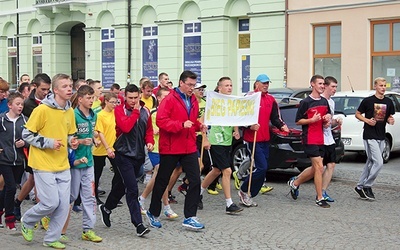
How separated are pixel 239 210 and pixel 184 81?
2.14m

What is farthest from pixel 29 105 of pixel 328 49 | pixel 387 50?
pixel 328 49

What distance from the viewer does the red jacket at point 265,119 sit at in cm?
1146

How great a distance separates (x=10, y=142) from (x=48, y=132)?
165cm

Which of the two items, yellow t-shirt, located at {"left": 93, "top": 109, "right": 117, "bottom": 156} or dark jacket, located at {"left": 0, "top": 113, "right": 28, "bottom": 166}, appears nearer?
dark jacket, located at {"left": 0, "top": 113, "right": 28, "bottom": 166}

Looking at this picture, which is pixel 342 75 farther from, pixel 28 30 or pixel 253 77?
pixel 28 30

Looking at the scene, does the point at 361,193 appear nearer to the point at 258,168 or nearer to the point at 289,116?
the point at 258,168

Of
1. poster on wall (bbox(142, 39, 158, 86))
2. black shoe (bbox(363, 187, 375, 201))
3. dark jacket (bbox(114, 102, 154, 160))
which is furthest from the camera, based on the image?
poster on wall (bbox(142, 39, 158, 86))

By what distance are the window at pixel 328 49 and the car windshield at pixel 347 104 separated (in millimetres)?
6873

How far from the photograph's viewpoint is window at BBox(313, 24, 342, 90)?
2433 cm

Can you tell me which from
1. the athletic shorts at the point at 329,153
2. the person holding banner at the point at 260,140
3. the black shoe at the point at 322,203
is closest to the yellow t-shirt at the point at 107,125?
the person holding banner at the point at 260,140

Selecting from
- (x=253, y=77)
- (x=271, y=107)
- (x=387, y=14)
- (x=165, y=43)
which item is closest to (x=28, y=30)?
(x=165, y=43)

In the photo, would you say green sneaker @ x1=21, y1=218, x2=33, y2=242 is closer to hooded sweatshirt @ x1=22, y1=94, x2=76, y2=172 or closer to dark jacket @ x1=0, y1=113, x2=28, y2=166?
hooded sweatshirt @ x1=22, y1=94, x2=76, y2=172

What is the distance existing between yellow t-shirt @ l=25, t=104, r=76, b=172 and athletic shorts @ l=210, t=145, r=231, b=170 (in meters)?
2.91

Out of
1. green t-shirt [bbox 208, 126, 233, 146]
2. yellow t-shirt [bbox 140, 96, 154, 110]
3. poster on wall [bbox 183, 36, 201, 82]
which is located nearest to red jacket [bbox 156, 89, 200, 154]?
green t-shirt [bbox 208, 126, 233, 146]
